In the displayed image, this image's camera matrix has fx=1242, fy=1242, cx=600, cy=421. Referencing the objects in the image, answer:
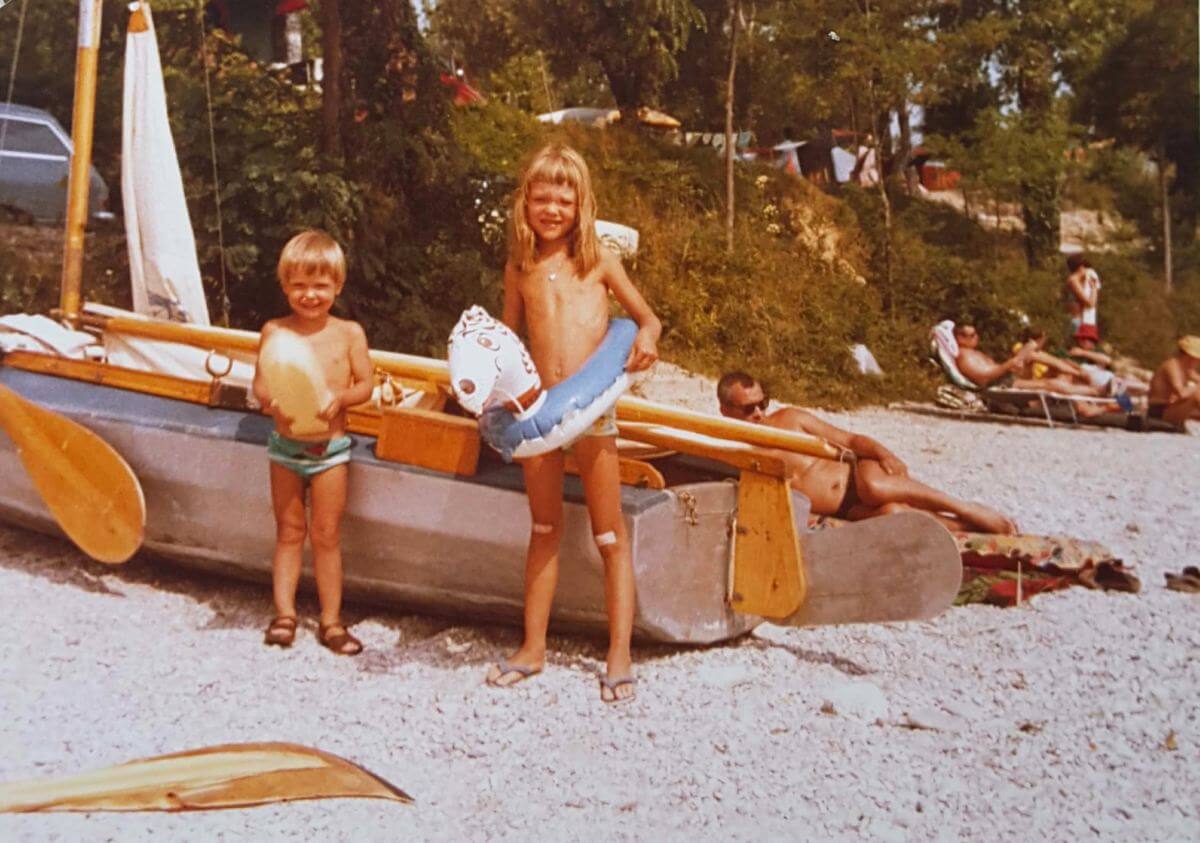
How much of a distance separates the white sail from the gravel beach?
67 centimetres

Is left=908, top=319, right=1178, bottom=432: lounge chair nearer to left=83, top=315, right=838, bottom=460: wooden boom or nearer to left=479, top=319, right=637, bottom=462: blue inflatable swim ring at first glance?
left=83, top=315, right=838, bottom=460: wooden boom

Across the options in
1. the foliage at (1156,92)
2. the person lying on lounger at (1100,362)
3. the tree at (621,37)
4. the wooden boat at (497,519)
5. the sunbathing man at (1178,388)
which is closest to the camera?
the wooden boat at (497,519)

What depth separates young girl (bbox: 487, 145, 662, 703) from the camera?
2229 millimetres

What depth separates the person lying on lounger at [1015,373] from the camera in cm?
334

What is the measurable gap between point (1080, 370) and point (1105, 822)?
2.86 metres

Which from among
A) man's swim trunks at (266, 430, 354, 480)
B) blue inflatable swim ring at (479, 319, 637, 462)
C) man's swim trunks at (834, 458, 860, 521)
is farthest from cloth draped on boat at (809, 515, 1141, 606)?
man's swim trunks at (266, 430, 354, 480)

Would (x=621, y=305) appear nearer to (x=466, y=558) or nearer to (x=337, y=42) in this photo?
(x=466, y=558)

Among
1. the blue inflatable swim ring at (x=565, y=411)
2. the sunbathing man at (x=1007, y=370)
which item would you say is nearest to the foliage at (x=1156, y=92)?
the sunbathing man at (x=1007, y=370)

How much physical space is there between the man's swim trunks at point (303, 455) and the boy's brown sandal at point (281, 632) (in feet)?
0.99

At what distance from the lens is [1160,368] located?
4691mm

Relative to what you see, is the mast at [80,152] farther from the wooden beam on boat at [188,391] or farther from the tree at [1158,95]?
the tree at [1158,95]

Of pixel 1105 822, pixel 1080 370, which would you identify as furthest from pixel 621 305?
pixel 1080 370

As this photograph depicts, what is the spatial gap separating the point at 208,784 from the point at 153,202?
1725mm

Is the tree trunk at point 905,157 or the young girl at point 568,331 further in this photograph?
the tree trunk at point 905,157
